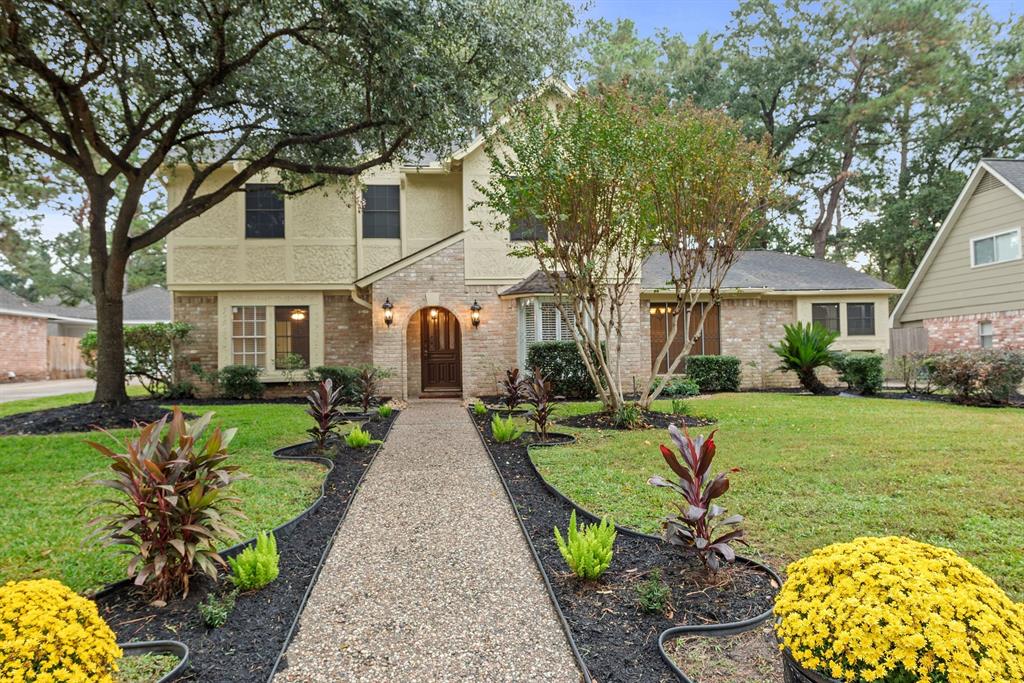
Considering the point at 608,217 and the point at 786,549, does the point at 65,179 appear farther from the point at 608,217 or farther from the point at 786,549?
the point at 786,549

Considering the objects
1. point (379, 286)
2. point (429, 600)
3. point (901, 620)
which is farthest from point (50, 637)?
point (379, 286)

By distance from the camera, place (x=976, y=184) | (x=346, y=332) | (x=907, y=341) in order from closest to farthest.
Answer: (x=346, y=332) → (x=976, y=184) → (x=907, y=341)

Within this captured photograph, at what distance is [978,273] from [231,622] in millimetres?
19732

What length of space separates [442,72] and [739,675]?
830 centimetres

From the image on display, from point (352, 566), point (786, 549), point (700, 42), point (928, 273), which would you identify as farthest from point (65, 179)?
point (928, 273)

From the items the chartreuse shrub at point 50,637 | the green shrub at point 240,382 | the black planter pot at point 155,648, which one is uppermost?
the green shrub at point 240,382

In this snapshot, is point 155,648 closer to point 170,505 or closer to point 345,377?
point 170,505

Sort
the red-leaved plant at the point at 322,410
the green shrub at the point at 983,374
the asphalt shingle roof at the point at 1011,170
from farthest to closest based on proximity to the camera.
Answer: the asphalt shingle roof at the point at 1011,170 → the green shrub at the point at 983,374 → the red-leaved plant at the point at 322,410

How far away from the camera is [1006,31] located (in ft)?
68.9

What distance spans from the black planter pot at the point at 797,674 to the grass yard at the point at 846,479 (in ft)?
5.67

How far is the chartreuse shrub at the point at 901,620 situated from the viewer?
1.70 metres

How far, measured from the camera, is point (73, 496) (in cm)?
518

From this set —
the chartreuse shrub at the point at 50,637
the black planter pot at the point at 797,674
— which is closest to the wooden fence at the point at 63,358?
the chartreuse shrub at the point at 50,637

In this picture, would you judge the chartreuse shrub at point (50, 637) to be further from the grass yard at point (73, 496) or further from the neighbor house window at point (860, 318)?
the neighbor house window at point (860, 318)
